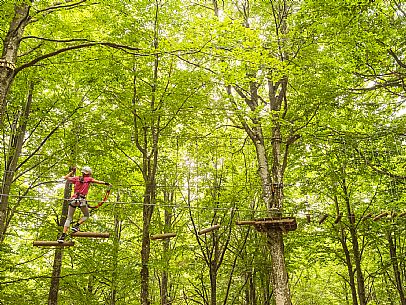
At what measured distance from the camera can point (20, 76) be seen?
10.1 m

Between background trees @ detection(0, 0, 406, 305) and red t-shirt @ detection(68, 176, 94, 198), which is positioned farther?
background trees @ detection(0, 0, 406, 305)

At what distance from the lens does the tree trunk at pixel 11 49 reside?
21.8 ft

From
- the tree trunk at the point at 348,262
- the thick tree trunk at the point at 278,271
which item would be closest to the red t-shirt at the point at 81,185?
the thick tree trunk at the point at 278,271

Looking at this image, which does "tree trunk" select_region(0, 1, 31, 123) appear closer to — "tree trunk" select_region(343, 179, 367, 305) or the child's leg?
the child's leg

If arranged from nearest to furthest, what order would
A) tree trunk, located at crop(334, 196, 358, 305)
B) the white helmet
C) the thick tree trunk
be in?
1. the white helmet
2. the thick tree trunk
3. tree trunk, located at crop(334, 196, 358, 305)

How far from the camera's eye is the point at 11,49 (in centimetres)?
682

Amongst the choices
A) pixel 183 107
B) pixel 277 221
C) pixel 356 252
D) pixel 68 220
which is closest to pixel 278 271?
pixel 277 221

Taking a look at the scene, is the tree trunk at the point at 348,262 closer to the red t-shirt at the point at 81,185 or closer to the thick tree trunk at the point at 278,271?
the thick tree trunk at the point at 278,271

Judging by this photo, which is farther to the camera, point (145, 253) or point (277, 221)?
point (145, 253)

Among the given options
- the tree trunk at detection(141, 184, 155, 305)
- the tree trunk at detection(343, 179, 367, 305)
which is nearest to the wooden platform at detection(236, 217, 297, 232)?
the tree trunk at detection(141, 184, 155, 305)

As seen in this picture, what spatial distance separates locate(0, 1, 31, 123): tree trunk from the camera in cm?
664

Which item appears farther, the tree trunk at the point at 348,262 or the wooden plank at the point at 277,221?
the tree trunk at the point at 348,262

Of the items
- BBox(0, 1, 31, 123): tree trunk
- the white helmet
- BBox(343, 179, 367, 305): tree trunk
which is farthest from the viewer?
BBox(343, 179, 367, 305): tree trunk

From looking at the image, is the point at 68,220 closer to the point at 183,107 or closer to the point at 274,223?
the point at 183,107
